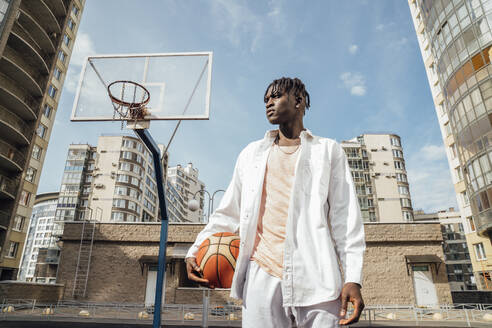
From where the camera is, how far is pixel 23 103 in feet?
87.0

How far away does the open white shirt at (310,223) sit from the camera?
1.64m

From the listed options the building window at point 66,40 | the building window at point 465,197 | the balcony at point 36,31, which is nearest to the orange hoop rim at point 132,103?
the balcony at point 36,31

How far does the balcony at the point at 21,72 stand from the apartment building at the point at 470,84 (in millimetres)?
34283

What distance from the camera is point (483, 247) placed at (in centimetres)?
2919

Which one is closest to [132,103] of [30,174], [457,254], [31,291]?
[31,291]

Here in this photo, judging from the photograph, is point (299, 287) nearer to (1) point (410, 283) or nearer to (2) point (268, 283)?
(2) point (268, 283)

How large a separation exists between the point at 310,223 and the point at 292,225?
11 cm

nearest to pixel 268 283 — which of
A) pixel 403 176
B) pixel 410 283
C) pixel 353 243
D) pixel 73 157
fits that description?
pixel 353 243

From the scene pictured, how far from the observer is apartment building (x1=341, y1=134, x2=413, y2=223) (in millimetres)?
53188

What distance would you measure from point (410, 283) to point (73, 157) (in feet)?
190

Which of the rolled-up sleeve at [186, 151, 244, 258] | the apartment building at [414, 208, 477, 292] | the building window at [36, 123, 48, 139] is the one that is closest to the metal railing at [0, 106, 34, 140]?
the building window at [36, 123, 48, 139]

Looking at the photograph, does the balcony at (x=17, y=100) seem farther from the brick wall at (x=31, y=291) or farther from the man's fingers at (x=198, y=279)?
the man's fingers at (x=198, y=279)

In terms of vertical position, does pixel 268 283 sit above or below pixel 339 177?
below

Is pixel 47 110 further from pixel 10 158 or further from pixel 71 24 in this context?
pixel 71 24
